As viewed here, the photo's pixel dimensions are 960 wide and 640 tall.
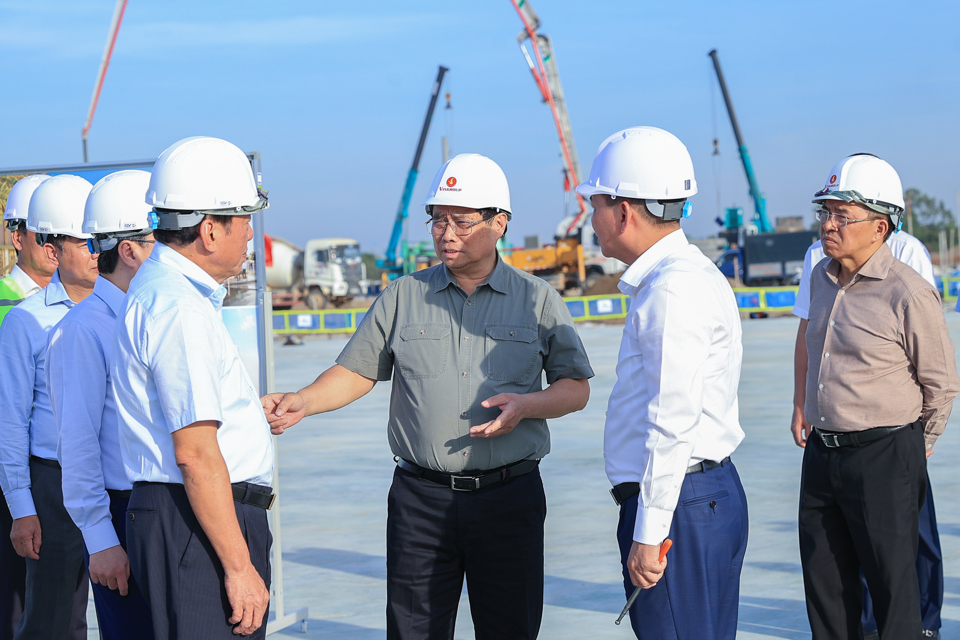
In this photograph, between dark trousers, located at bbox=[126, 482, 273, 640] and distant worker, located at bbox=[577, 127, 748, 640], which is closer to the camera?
dark trousers, located at bbox=[126, 482, 273, 640]

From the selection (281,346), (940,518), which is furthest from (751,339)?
(940,518)

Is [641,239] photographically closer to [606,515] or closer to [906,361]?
[906,361]

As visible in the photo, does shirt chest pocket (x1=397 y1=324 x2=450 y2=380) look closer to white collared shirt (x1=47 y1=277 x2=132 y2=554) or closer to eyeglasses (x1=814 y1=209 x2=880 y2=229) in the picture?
white collared shirt (x1=47 y1=277 x2=132 y2=554)

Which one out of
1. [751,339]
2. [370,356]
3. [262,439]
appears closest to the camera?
[262,439]

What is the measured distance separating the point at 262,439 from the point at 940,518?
4.89 m

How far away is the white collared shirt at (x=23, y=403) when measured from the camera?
10.5ft

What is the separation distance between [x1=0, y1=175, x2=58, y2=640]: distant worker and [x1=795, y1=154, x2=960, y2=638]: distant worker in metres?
3.06

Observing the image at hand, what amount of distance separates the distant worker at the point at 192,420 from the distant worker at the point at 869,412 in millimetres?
2269

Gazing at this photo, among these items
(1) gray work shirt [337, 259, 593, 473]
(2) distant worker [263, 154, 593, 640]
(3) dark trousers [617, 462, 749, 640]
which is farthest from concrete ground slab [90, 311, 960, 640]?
(3) dark trousers [617, 462, 749, 640]

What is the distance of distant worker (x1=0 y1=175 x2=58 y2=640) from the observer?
3498 millimetres

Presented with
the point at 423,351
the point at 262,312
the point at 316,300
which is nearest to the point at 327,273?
the point at 316,300

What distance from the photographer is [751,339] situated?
62.3 ft

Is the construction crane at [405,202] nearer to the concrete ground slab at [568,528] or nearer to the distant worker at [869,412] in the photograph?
the concrete ground slab at [568,528]

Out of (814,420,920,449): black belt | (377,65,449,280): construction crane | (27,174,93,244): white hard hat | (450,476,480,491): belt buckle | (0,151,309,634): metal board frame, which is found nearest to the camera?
(450,476,480,491): belt buckle
